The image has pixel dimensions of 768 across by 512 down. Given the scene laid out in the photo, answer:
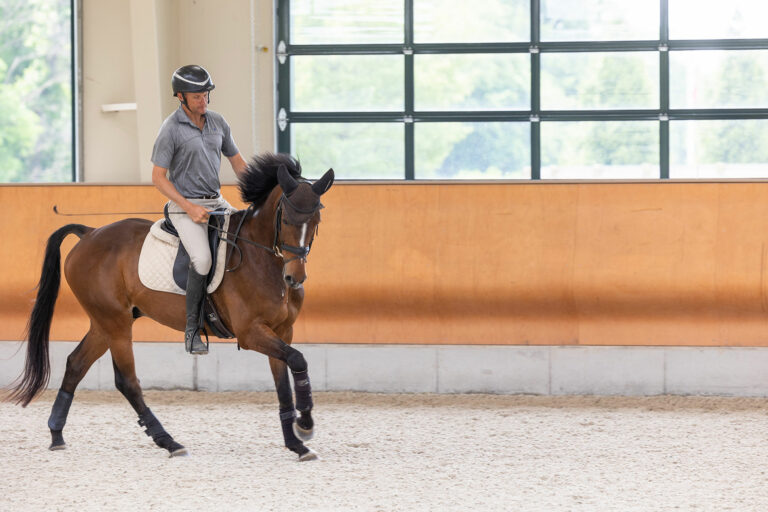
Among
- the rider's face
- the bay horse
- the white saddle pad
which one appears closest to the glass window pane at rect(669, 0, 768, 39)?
the bay horse

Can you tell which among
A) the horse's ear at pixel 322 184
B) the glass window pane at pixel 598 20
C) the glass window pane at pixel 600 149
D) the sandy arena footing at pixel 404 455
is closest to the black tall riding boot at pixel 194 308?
the sandy arena footing at pixel 404 455

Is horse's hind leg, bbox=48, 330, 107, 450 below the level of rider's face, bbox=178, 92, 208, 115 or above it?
below

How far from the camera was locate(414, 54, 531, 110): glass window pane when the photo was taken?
10.4m

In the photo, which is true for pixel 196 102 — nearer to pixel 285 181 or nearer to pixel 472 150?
pixel 285 181

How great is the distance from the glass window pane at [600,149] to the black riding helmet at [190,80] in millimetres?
5960

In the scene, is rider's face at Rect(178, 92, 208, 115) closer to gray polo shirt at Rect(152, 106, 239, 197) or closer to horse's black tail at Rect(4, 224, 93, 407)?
gray polo shirt at Rect(152, 106, 239, 197)

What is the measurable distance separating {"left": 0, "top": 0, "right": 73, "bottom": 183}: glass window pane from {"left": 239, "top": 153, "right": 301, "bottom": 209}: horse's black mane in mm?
6497

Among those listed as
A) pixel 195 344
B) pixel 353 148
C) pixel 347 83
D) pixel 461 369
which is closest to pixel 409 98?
pixel 347 83

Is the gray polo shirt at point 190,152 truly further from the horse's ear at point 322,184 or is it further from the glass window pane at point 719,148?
the glass window pane at point 719,148

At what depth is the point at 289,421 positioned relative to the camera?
524cm

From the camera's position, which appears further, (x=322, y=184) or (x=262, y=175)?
Answer: (x=262, y=175)

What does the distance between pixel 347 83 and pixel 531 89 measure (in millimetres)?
2141

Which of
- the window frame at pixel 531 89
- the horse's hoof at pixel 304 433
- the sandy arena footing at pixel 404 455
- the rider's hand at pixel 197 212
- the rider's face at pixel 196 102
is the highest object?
the window frame at pixel 531 89

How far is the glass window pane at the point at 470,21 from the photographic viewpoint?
34.0 ft
